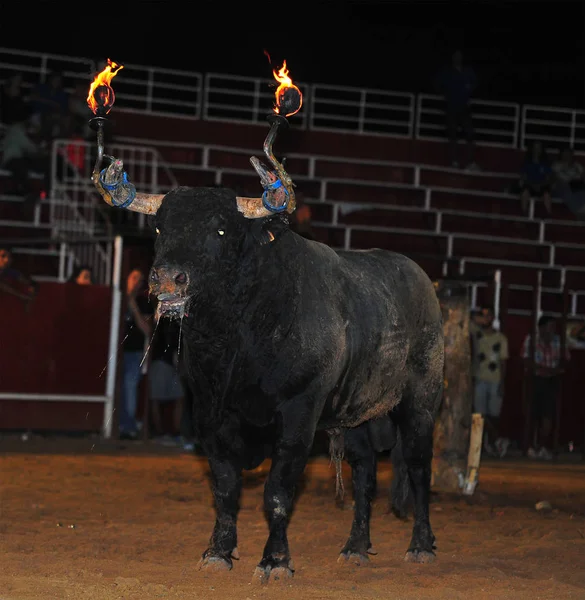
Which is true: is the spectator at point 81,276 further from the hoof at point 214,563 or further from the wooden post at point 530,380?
the hoof at point 214,563

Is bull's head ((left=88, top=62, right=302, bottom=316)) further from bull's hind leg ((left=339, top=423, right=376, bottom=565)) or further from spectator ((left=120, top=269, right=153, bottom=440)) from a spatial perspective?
spectator ((left=120, top=269, right=153, bottom=440))

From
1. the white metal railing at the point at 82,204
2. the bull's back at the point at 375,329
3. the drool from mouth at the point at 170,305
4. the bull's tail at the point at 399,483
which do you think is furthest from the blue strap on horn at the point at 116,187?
the white metal railing at the point at 82,204

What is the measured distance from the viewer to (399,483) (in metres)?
7.77

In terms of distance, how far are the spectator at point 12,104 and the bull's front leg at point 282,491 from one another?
12293 mm

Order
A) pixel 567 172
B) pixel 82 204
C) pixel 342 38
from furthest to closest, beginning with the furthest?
pixel 342 38
pixel 567 172
pixel 82 204

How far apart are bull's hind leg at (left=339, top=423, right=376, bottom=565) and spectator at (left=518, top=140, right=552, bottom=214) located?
14.2 m

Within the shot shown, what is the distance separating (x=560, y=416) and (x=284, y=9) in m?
10.1

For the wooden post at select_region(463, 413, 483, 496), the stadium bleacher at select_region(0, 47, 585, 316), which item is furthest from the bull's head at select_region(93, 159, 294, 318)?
the stadium bleacher at select_region(0, 47, 585, 316)

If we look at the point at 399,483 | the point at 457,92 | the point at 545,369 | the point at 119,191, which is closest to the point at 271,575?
the point at 399,483

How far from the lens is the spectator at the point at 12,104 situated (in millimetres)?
17328

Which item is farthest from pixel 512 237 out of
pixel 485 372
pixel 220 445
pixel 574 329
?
pixel 220 445

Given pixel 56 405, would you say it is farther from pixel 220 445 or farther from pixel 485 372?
pixel 220 445

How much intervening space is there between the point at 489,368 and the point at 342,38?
10.3 m

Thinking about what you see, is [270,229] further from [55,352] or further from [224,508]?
[55,352]
